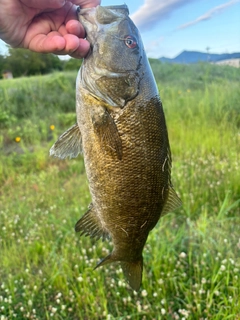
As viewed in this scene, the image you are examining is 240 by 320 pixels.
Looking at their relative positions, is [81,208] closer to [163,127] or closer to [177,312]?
[177,312]

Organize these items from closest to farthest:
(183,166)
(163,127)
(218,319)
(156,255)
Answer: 1. (163,127)
2. (218,319)
3. (156,255)
4. (183,166)

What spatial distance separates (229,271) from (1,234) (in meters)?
2.17

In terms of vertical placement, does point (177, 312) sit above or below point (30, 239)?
below

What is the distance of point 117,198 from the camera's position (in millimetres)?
1428

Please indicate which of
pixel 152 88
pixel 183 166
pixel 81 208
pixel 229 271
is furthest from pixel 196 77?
pixel 152 88

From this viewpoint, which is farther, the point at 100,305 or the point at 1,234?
the point at 1,234

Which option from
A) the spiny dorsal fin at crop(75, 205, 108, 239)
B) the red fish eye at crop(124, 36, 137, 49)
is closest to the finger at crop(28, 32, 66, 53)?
the red fish eye at crop(124, 36, 137, 49)

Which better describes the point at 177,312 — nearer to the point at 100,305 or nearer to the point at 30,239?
the point at 100,305

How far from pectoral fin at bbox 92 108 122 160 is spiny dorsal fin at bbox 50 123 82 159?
16 centimetres

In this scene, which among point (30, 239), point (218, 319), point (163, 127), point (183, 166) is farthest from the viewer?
point (183, 166)

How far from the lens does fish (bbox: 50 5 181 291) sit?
1.35 m

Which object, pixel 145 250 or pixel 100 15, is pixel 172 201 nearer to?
pixel 100 15

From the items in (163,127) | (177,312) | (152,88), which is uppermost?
(152,88)

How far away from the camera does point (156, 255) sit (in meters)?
2.70
